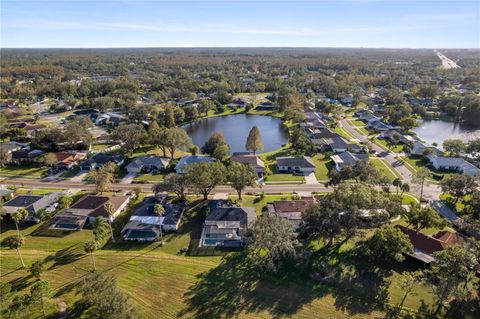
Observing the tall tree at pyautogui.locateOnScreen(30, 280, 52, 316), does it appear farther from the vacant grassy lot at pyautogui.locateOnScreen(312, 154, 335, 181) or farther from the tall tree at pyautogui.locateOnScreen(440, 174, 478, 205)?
the tall tree at pyautogui.locateOnScreen(440, 174, 478, 205)

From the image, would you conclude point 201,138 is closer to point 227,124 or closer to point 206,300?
point 227,124

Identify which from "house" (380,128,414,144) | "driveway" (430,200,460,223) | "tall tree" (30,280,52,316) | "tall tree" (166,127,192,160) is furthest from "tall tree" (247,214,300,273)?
"house" (380,128,414,144)

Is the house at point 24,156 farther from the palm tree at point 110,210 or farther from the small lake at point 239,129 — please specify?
the small lake at point 239,129

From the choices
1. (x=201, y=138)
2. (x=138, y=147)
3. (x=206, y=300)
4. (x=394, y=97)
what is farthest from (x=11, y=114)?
(x=394, y=97)

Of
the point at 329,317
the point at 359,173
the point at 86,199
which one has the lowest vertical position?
the point at 329,317

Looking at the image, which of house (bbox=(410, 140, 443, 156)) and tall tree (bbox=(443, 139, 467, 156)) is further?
house (bbox=(410, 140, 443, 156))

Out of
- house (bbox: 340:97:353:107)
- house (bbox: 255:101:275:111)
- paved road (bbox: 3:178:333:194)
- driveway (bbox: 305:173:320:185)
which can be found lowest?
paved road (bbox: 3:178:333:194)

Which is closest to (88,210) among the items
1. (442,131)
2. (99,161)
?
(99,161)

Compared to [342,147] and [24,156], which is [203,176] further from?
[24,156]
